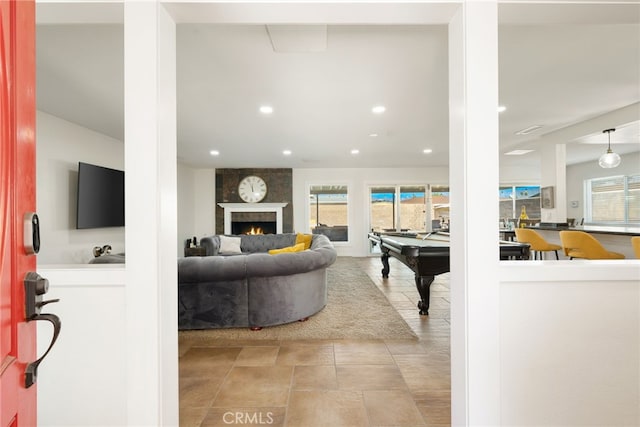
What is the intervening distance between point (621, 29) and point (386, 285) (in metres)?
3.92

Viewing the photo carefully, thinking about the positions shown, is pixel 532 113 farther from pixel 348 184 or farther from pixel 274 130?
pixel 348 184

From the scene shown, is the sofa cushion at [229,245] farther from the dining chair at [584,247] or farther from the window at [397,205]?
the dining chair at [584,247]

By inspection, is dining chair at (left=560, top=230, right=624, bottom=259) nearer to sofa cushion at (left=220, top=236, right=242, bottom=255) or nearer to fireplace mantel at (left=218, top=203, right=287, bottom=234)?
sofa cushion at (left=220, top=236, right=242, bottom=255)

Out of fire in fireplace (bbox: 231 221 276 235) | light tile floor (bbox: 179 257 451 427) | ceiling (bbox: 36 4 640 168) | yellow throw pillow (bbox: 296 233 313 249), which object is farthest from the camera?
fire in fireplace (bbox: 231 221 276 235)

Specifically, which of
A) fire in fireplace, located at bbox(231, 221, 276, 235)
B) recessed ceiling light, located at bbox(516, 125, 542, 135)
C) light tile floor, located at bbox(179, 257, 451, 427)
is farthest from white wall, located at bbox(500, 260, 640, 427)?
fire in fireplace, located at bbox(231, 221, 276, 235)

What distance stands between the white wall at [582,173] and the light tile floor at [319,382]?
7.68m

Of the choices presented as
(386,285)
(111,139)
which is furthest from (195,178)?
(386,285)

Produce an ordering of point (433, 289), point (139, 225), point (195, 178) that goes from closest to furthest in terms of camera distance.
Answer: point (139, 225)
point (433, 289)
point (195, 178)

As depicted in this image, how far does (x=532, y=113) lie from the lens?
160 inches

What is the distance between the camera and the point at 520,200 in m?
8.80

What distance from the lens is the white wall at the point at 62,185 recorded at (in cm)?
392

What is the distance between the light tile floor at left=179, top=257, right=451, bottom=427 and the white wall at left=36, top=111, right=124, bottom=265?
9.18 ft

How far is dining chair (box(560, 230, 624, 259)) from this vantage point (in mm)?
3867

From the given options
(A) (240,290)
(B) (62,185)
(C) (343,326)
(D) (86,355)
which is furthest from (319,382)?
(B) (62,185)
